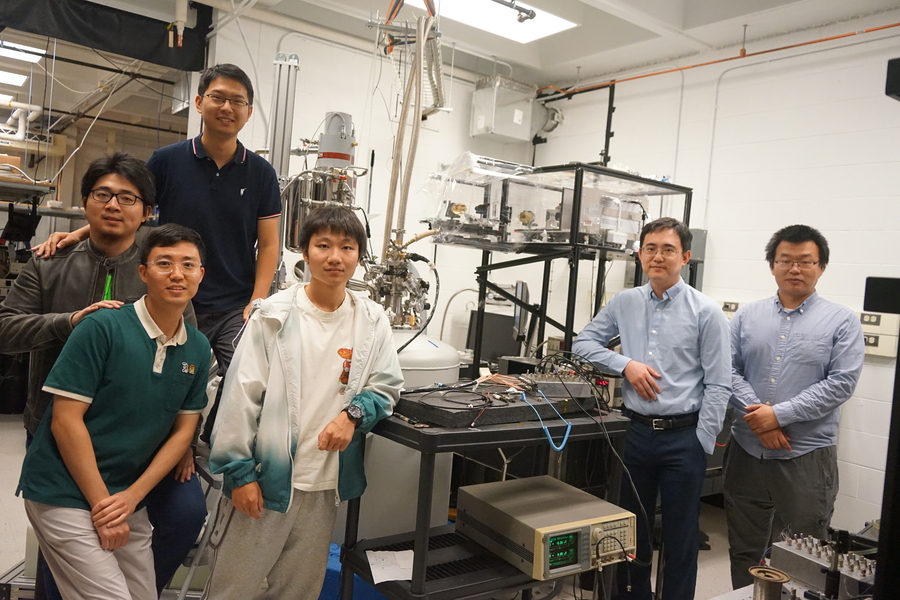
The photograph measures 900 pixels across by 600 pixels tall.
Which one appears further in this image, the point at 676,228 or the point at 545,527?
the point at 676,228

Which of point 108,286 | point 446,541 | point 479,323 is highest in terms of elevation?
point 108,286

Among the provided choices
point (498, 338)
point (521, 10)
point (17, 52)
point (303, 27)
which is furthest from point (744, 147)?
point (17, 52)

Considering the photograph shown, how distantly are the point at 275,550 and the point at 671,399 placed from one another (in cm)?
138

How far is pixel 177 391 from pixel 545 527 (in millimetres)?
1006

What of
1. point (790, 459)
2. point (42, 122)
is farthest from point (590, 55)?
point (42, 122)

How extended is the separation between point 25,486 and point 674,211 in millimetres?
4114

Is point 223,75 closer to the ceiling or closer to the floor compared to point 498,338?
closer to the ceiling

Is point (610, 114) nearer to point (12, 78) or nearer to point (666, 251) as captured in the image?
point (666, 251)

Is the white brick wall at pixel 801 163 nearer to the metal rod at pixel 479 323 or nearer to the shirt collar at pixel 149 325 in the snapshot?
the metal rod at pixel 479 323

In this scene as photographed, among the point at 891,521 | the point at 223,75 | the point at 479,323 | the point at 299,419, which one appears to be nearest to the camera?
the point at 891,521

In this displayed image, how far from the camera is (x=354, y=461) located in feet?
5.45

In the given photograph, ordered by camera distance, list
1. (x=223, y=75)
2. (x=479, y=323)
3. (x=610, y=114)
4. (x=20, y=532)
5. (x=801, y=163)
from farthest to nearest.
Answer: (x=610, y=114), (x=801, y=163), (x=479, y=323), (x=20, y=532), (x=223, y=75)

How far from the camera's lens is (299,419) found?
160 cm

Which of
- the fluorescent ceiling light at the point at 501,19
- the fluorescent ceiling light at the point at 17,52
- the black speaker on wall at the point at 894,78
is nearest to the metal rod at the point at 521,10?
the fluorescent ceiling light at the point at 501,19
